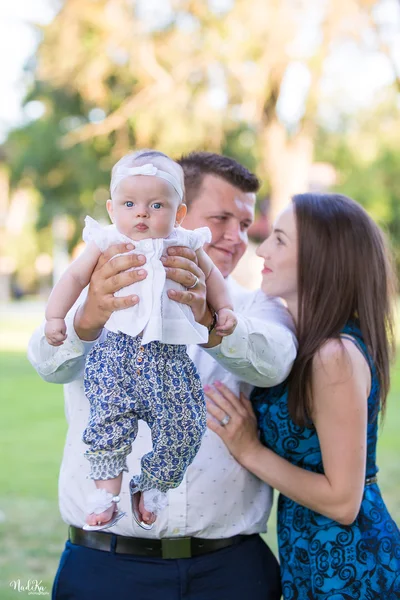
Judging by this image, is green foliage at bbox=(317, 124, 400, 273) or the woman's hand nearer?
the woman's hand

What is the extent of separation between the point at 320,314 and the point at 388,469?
5836 millimetres

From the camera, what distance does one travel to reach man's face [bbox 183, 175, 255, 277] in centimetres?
301

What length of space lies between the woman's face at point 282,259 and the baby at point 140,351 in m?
0.64

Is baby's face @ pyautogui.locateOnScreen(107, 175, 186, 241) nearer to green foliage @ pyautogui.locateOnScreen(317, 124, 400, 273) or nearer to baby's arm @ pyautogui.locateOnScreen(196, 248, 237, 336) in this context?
baby's arm @ pyautogui.locateOnScreen(196, 248, 237, 336)

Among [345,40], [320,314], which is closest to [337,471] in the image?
[320,314]

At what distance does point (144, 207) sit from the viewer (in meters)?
2.14

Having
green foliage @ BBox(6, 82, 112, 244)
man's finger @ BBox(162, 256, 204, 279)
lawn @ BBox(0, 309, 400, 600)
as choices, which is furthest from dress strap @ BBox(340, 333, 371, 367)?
green foliage @ BBox(6, 82, 112, 244)

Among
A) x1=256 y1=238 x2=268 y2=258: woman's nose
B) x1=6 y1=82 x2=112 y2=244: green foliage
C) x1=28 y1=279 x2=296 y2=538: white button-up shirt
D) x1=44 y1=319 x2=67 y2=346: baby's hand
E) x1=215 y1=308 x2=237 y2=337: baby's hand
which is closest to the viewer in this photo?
x1=44 y1=319 x2=67 y2=346: baby's hand

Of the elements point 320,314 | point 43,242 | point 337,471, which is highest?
point 43,242

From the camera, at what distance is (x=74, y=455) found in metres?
2.66

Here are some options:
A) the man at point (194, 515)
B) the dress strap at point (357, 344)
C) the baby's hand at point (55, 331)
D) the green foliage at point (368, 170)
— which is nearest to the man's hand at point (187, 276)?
the man at point (194, 515)

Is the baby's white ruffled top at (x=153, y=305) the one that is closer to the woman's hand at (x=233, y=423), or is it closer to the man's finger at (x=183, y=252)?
the man's finger at (x=183, y=252)

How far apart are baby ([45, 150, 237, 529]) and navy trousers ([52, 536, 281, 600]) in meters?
0.46

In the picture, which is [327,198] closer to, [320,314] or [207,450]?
[320,314]
